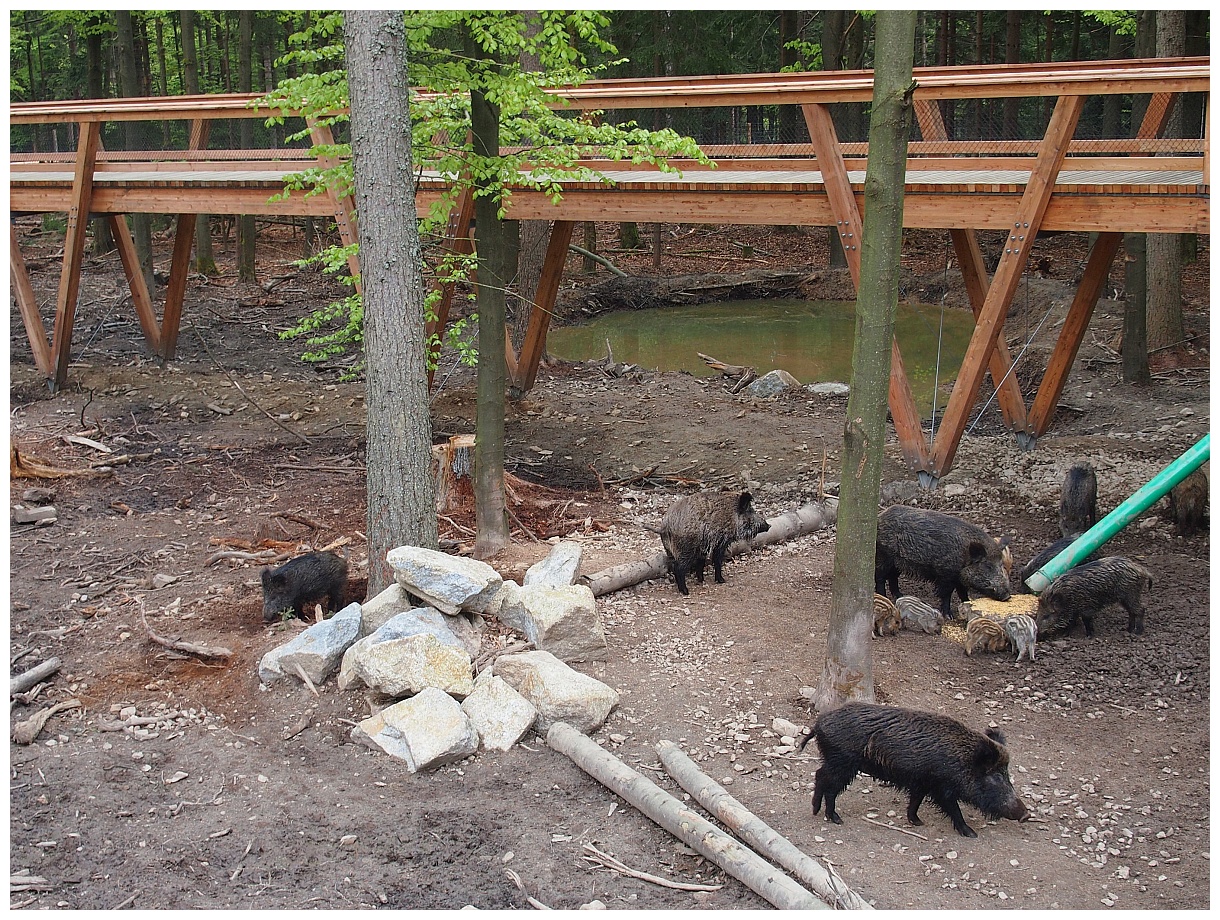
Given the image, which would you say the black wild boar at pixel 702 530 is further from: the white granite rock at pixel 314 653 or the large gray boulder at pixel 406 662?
the white granite rock at pixel 314 653

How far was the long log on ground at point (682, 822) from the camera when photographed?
13.9 ft

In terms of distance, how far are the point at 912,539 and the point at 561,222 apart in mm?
6557

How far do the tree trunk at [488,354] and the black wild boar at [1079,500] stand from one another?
4718 millimetres

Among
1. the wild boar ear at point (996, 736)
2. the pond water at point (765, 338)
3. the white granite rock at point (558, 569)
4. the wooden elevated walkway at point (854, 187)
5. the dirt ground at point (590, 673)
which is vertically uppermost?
the wooden elevated walkway at point (854, 187)

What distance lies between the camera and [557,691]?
5883 millimetres

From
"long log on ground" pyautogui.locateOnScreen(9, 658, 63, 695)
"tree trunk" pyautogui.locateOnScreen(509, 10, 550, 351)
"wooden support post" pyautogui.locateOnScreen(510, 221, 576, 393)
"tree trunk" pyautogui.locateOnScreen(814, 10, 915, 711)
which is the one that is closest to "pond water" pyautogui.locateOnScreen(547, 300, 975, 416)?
"tree trunk" pyautogui.locateOnScreen(509, 10, 550, 351)

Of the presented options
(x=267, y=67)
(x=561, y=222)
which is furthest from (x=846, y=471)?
(x=267, y=67)

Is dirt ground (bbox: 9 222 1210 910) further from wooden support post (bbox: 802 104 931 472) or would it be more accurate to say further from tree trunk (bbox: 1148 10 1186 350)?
tree trunk (bbox: 1148 10 1186 350)

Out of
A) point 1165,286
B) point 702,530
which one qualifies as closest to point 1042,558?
point 702,530

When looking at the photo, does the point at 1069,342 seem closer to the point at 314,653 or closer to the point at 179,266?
the point at 314,653

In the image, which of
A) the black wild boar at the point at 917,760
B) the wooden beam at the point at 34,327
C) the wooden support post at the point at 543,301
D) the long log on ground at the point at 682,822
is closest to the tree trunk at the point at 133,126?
the wooden beam at the point at 34,327

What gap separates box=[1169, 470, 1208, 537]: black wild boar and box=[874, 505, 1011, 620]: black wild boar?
6.10 ft

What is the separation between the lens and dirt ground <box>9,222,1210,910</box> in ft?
15.0

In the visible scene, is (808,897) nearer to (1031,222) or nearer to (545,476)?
(1031,222)
